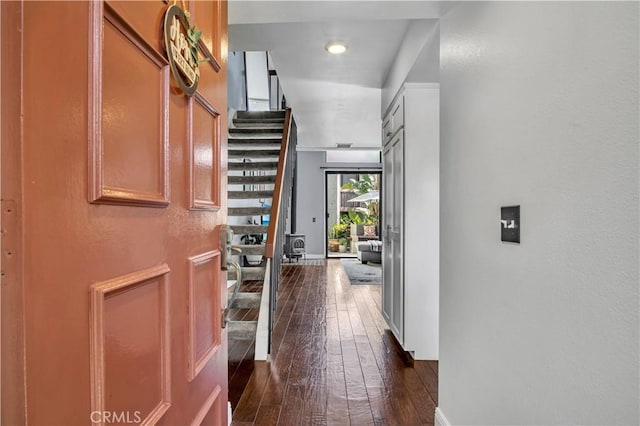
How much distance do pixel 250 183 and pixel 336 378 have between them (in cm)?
242

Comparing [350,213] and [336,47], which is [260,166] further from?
[350,213]

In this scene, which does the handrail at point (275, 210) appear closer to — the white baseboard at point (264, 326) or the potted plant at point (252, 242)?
the white baseboard at point (264, 326)

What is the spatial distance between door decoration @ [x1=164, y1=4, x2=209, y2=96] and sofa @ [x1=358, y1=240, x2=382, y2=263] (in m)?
7.63

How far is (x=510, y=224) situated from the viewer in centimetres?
111

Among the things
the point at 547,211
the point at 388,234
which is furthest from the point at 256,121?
the point at 547,211

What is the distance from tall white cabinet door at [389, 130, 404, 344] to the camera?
9.24 feet

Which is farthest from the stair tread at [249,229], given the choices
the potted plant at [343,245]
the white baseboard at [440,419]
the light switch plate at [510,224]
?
the potted plant at [343,245]

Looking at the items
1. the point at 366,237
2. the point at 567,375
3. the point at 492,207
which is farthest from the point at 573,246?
the point at 366,237

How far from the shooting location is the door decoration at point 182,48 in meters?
0.68

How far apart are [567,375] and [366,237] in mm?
9433

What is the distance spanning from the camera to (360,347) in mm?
3035

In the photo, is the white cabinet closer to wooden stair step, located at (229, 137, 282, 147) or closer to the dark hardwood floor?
the dark hardwood floor

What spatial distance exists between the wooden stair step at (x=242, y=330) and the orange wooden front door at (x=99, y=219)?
2121mm

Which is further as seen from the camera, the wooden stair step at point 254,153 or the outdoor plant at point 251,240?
the outdoor plant at point 251,240
